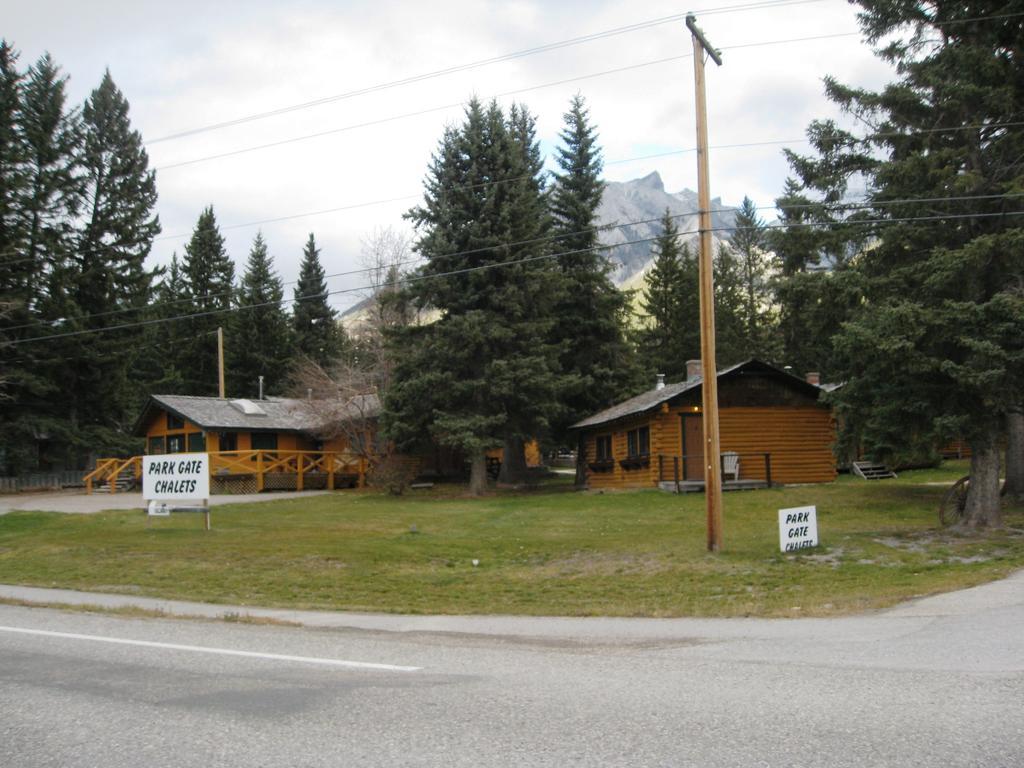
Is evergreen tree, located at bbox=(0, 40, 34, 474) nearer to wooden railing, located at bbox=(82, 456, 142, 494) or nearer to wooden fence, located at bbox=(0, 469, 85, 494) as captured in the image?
wooden fence, located at bbox=(0, 469, 85, 494)

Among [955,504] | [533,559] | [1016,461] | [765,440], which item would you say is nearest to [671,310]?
[765,440]

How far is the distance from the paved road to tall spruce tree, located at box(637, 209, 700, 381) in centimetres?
5242

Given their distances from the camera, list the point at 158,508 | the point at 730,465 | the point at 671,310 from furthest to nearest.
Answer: the point at 671,310 → the point at 730,465 → the point at 158,508

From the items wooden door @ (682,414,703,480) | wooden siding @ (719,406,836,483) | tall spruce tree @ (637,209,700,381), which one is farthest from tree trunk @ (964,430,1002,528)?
tall spruce tree @ (637,209,700,381)

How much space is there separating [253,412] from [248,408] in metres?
0.49

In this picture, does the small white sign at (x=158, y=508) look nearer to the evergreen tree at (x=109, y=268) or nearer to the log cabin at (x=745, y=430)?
the log cabin at (x=745, y=430)

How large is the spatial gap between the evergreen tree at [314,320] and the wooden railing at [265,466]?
31.3m

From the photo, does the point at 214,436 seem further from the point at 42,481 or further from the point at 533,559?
the point at 533,559

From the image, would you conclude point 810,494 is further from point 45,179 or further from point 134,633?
point 45,179

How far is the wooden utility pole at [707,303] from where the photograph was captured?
15.0 meters

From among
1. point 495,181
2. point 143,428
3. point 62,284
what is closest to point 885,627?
point 495,181

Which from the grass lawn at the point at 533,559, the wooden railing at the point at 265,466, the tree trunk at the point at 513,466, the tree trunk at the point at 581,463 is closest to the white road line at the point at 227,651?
the grass lawn at the point at 533,559

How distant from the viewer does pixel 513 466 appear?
128 feet

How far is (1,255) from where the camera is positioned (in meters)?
39.4
